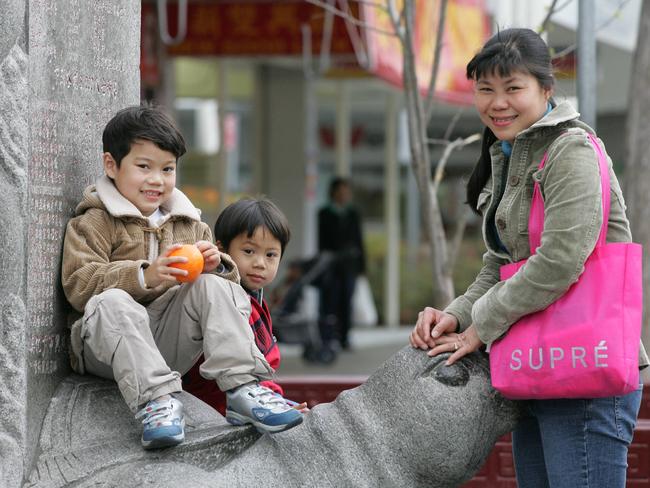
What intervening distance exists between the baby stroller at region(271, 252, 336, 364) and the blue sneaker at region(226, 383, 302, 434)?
7751 millimetres

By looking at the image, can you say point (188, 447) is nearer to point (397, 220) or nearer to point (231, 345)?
point (231, 345)

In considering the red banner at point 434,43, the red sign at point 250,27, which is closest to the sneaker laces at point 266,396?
the red banner at point 434,43

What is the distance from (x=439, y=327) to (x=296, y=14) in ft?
24.1

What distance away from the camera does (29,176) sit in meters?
3.58

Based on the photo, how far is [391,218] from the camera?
53.3 feet

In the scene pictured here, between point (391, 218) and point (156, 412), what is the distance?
13.0m

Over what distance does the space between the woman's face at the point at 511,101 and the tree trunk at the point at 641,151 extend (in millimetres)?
3891

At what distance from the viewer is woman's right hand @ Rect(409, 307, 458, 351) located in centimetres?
356

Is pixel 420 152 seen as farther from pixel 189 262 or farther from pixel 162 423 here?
pixel 162 423

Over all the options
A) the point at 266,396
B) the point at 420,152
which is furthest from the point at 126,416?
the point at 420,152

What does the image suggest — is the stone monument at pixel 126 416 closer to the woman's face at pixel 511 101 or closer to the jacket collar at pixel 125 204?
the jacket collar at pixel 125 204

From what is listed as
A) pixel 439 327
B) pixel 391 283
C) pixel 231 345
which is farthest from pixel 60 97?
pixel 391 283

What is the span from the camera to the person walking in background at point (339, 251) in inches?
494

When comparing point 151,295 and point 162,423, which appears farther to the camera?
point 151,295
